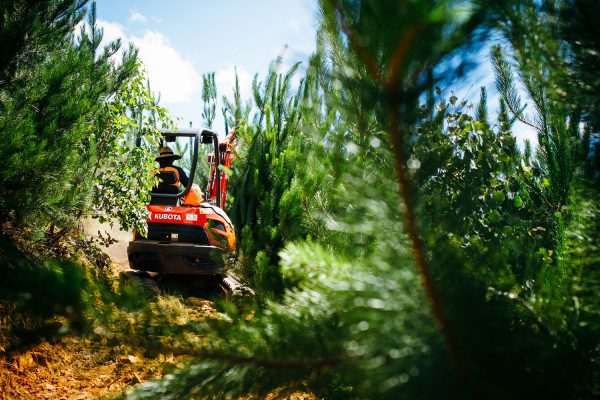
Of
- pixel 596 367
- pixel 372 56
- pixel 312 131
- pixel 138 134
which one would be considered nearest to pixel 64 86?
pixel 138 134

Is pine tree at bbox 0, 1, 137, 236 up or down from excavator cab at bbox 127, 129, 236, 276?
up

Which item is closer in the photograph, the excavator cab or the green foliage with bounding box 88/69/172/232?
the green foliage with bounding box 88/69/172/232

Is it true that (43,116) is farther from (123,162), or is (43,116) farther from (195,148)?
(195,148)

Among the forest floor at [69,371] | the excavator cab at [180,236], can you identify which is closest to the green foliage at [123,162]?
the excavator cab at [180,236]

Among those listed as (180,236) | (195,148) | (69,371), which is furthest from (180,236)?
(69,371)

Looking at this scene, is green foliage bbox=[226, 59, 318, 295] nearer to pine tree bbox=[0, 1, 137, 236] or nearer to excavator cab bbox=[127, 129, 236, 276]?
excavator cab bbox=[127, 129, 236, 276]

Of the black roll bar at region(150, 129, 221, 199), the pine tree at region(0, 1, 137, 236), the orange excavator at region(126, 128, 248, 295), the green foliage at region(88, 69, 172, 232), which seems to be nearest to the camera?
the pine tree at region(0, 1, 137, 236)

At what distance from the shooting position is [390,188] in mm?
797

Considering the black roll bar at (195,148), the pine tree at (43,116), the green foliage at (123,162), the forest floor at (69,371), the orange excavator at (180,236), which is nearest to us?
the forest floor at (69,371)

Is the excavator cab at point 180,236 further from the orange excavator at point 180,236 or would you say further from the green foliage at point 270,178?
the green foliage at point 270,178

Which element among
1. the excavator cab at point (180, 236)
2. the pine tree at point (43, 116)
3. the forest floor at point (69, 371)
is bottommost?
the forest floor at point (69, 371)

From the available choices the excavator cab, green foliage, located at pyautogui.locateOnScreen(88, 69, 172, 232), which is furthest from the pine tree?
the excavator cab

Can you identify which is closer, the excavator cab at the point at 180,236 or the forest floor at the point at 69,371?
the forest floor at the point at 69,371

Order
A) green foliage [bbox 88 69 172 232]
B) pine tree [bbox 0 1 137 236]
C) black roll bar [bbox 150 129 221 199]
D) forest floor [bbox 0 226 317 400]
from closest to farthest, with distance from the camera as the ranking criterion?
1. forest floor [bbox 0 226 317 400]
2. pine tree [bbox 0 1 137 236]
3. green foliage [bbox 88 69 172 232]
4. black roll bar [bbox 150 129 221 199]
